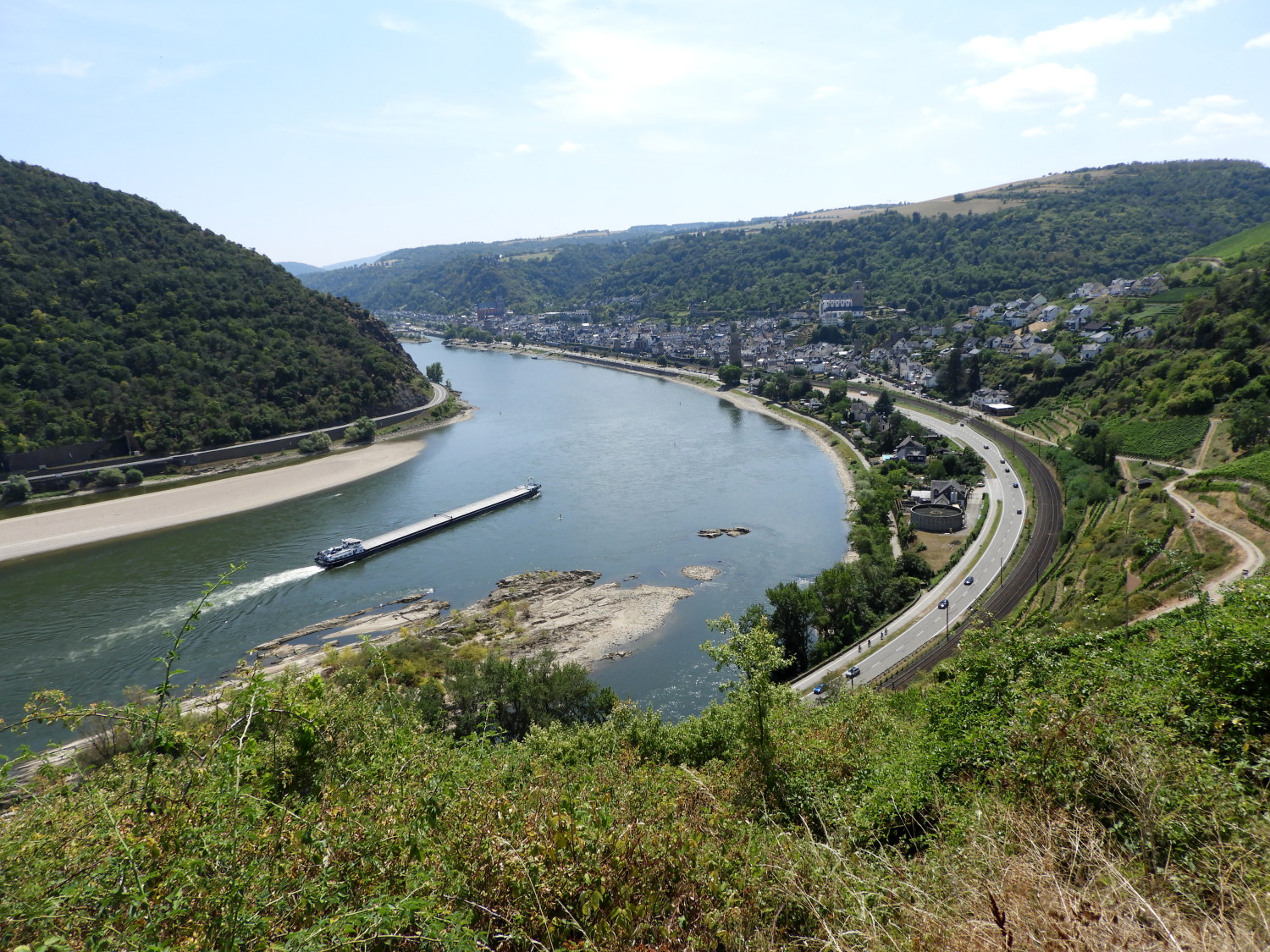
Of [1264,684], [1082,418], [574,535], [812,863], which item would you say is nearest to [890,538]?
[574,535]

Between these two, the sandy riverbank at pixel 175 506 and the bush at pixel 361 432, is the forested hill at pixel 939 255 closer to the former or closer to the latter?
the bush at pixel 361 432

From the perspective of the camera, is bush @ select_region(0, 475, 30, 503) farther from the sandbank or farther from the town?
the town

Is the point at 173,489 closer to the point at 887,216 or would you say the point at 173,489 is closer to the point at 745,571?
the point at 745,571

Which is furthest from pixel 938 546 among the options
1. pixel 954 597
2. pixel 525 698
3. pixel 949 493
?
pixel 525 698

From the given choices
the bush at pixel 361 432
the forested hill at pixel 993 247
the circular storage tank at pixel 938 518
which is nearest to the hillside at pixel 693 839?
the circular storage tank at pixel 938 518

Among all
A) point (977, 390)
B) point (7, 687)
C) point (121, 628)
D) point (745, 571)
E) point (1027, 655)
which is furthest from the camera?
point (977, 390)

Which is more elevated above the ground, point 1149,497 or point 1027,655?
point 1027,655

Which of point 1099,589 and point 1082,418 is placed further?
point 1082,418
